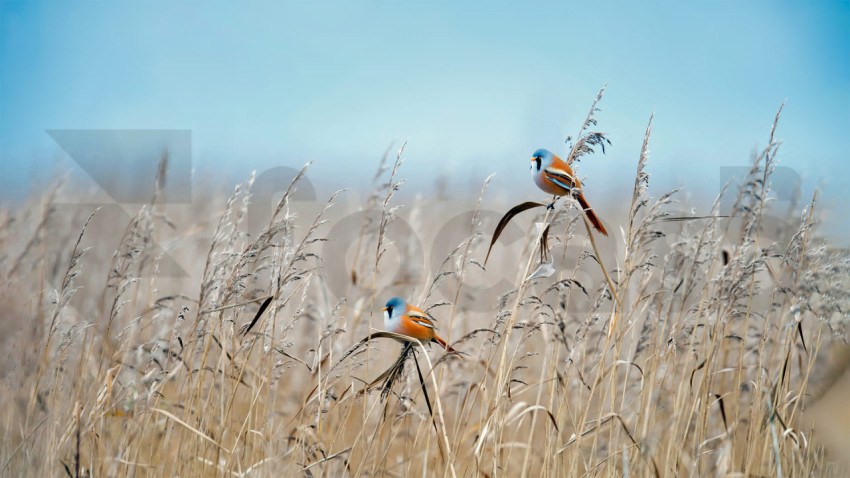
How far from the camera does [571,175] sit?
71.4 inches

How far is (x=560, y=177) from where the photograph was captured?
1844mm

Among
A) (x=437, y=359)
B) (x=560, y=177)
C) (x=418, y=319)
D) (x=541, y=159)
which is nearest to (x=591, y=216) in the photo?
(x=560, y=177)

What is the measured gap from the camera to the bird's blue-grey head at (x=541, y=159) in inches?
74.4

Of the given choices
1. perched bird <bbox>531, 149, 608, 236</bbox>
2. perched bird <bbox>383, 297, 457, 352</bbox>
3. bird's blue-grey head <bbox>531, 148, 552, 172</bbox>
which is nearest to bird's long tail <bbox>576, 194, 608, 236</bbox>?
perched bird <bbox>531, 149, 608, 236</bbox>

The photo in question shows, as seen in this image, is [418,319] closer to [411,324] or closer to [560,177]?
[411,324]

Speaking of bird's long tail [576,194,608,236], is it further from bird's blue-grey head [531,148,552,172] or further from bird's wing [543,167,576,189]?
bird's blue-grey head [531,148,552,172]

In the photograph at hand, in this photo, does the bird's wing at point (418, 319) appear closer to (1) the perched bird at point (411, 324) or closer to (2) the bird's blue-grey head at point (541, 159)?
(1) the perched bird at point (411, 324)

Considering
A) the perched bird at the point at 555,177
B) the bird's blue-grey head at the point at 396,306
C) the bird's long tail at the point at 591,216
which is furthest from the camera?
the bird's blue-grey head at the point at 396,306

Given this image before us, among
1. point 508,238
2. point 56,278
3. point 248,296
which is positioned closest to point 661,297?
point 248,296

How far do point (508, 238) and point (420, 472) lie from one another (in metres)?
5.21

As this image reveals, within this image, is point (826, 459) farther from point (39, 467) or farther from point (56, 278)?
point (56, 278)

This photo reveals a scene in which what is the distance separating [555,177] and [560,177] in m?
0.02

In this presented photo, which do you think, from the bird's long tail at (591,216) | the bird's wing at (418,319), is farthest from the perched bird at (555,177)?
the bird's wing at (418,319)

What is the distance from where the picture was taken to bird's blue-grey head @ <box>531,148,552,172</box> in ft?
6.20
